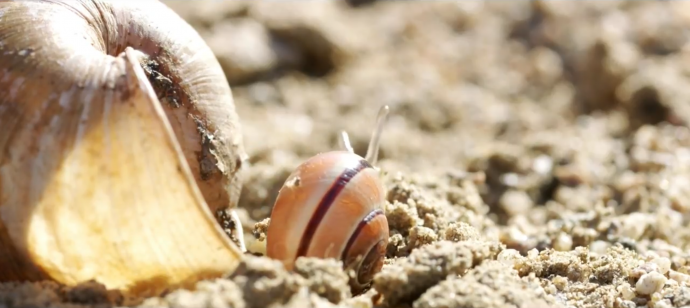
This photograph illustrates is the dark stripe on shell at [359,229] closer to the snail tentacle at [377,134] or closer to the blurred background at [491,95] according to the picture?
the snail tentacle at [377,134]

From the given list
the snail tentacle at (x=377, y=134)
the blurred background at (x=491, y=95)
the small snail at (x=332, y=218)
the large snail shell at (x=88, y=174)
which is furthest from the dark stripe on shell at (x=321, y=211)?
the blurred background at (x=491, y=95)

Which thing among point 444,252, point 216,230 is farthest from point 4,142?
point 444,252

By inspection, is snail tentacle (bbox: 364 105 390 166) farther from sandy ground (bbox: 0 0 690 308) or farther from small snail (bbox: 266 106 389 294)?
small snail (bbox: 266 106 389 294)

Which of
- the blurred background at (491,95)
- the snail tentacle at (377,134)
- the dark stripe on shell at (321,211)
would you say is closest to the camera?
the dark stripe on shell at (321,211)

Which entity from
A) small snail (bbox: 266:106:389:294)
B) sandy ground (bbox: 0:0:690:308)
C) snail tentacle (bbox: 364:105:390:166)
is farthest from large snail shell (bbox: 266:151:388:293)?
snail tentacle (bbox: 364:105:390:166)

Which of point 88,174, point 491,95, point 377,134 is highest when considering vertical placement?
point 491,95

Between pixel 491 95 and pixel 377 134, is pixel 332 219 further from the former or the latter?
pixel 491 95

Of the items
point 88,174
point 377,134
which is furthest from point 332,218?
point 88,174
